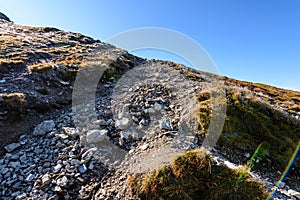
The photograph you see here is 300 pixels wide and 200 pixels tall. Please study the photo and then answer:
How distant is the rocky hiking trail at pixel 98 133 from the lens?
4.91m

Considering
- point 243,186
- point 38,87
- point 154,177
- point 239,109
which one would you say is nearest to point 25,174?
point 154,177

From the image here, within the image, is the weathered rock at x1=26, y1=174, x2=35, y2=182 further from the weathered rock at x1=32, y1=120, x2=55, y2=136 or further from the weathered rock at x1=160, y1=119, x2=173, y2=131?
the weathered rock at x1=160, y1=119, x2=173, y2=131

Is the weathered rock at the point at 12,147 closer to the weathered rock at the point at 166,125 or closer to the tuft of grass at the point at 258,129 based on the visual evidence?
the weathered rock at the point at 166,125

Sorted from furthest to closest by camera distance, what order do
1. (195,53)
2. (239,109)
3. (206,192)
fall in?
(195,53), (239,109), (206,192)

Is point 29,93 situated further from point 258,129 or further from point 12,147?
point 258,129

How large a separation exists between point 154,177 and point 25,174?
3.62 meters

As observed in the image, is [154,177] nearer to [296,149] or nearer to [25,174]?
[25,174]

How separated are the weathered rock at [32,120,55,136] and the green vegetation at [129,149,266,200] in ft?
14.1

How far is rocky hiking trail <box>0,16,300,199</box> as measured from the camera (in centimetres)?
491

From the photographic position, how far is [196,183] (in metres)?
4.18

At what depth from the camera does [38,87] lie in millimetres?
10031

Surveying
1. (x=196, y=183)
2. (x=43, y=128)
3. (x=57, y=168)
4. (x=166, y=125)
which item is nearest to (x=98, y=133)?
(x=57, y=168)

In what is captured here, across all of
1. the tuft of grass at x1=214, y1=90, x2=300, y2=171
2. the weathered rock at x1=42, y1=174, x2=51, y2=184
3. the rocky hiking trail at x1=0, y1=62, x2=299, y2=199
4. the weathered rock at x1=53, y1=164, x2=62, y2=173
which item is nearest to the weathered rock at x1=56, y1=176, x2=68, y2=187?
the rocky hiking trail at x1=0, y1=62, x2=299, y2=199

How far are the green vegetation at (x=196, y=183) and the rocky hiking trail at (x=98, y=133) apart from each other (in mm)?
309
